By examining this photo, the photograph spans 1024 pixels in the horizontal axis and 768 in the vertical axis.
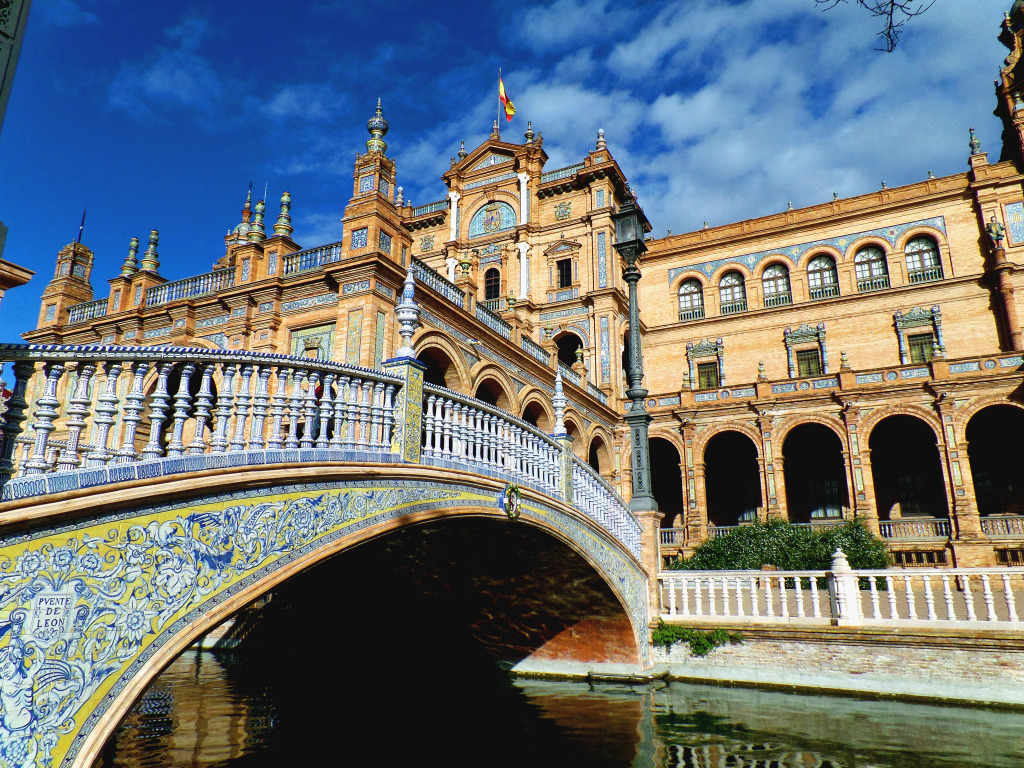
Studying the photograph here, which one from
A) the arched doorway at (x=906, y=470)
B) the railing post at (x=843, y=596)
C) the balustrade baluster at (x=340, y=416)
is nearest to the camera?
the balustrade baluster at (x=340, y=416)

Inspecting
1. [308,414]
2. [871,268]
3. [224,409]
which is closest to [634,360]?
[308,414]

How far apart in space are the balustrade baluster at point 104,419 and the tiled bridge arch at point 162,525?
0.01 metres

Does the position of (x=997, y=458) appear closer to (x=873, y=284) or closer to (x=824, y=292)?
(x=873, y=284)

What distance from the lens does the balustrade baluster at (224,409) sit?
4555mm

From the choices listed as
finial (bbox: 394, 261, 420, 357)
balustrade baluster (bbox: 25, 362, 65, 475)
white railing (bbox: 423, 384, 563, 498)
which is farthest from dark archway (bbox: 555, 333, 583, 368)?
balustrade baluster (bbox: 25, 362, 65, 475)

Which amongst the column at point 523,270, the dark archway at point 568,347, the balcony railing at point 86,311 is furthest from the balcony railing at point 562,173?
the balcony railing at point 86,311

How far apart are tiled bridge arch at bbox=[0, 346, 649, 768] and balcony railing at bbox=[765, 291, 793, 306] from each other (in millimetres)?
26620

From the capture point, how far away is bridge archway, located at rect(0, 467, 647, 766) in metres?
3.33

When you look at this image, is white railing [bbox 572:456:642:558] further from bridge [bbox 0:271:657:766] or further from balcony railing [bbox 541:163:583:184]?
balcony railing [bbox 541:163:583:184]

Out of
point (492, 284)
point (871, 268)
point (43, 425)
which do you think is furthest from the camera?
point (492, 284)

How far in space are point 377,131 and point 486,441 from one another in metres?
8.02

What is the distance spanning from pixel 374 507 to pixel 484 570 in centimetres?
549

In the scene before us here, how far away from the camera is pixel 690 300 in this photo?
1247 inches

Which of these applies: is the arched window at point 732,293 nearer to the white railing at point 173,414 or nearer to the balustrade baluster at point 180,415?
the white railing at point 173,414
